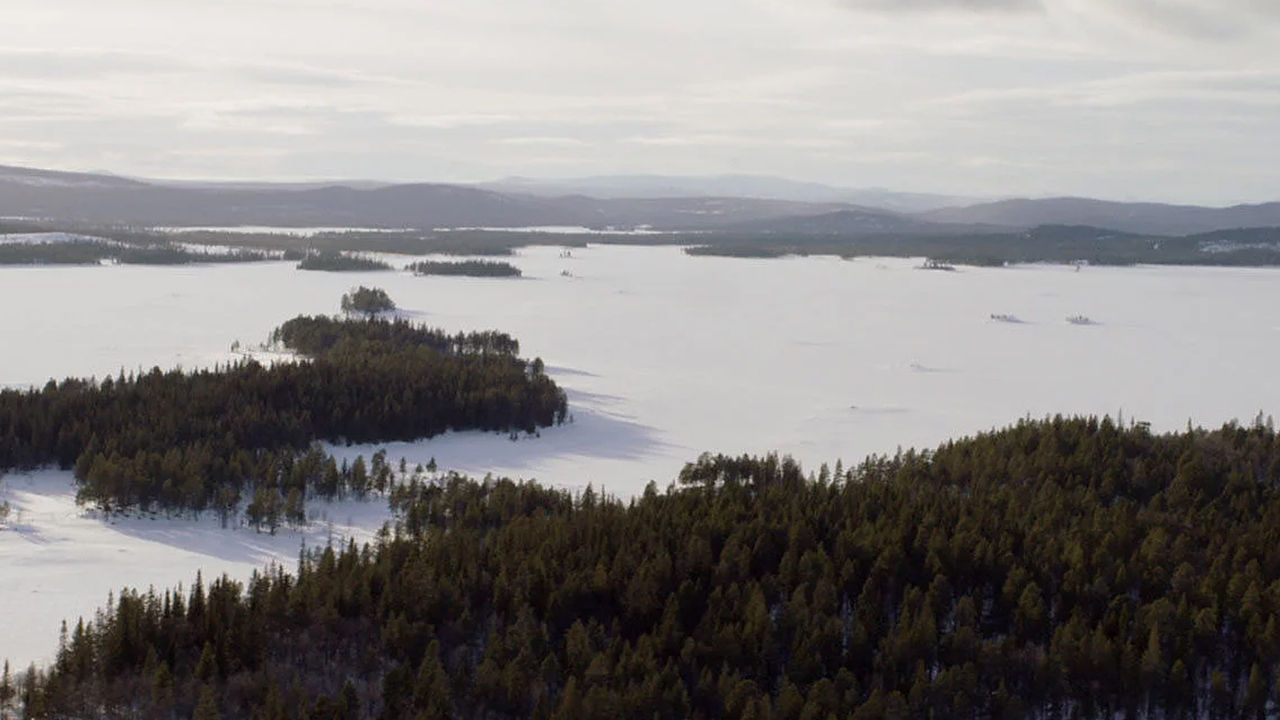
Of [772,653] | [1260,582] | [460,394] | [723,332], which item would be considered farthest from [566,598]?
[723,332]

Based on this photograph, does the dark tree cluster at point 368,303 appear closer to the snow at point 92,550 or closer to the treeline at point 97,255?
the snow at point 92,550

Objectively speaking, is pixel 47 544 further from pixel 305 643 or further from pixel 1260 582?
pixel 1260 582

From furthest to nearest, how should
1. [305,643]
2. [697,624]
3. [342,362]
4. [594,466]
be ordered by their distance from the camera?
[342,362]
[594,466]
[697,624]
[305,643]

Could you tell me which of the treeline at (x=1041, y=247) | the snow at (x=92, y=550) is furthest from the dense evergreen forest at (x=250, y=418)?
the treeline at (x=1041, y=247)

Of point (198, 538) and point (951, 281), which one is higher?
point (951, 281)

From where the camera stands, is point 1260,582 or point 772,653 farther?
point 1260,582

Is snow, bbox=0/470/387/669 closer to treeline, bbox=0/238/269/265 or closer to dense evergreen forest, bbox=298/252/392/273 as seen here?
dense evergreen forest, bbox=298/252/392/273

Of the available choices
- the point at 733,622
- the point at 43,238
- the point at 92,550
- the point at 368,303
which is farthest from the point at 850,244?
the point at 733,622

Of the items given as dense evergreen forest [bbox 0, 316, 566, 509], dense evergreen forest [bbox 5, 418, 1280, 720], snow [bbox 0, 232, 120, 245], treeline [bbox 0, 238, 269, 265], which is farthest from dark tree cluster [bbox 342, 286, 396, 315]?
Result: snow [bbox 0, 232, 120, 245]
